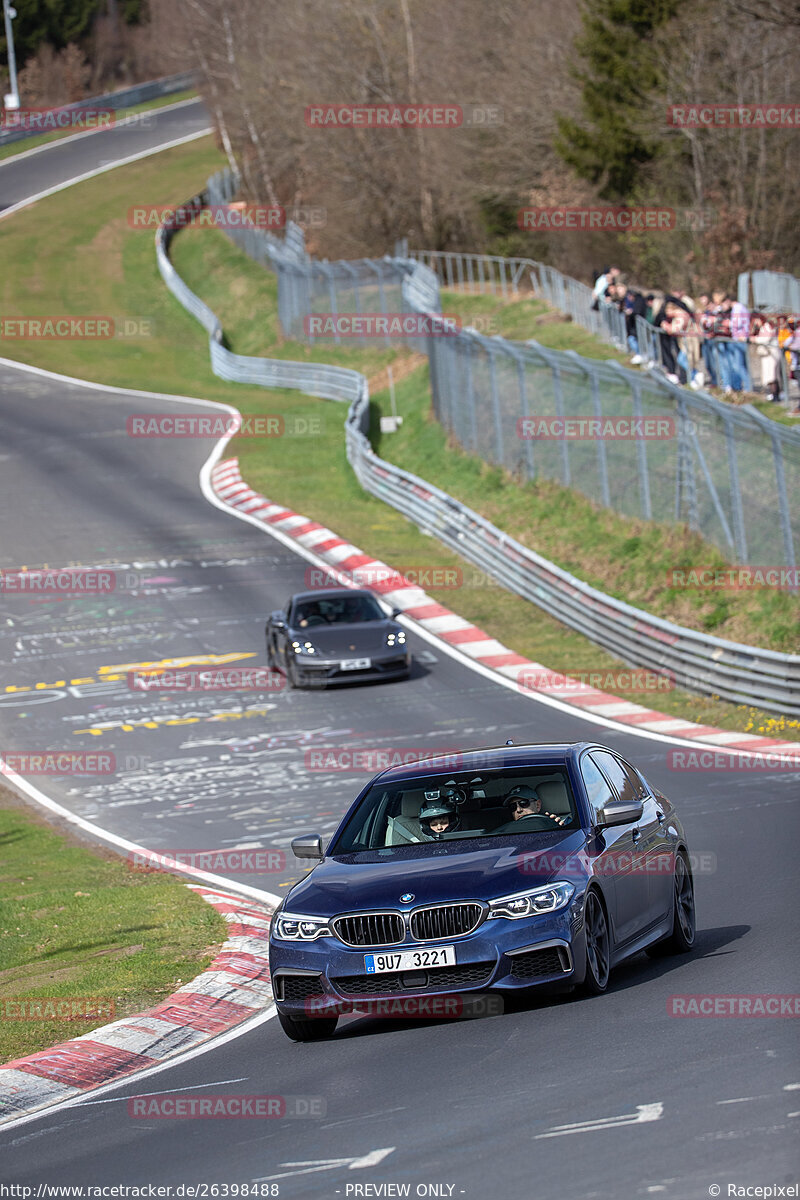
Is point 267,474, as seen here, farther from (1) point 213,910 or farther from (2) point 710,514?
(1) point 213,910

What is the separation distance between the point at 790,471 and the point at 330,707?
22.7 ft

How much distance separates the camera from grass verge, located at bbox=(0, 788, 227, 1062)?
33.9 ft

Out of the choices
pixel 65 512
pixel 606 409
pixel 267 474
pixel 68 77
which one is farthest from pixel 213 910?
pixel 68 77

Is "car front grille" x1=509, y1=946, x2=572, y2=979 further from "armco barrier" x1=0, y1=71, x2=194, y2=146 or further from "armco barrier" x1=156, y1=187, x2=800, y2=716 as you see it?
"armco barrier" x1=0, y1=71, x2=194, y2=146

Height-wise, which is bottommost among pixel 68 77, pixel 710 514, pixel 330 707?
Result: pixel 330 707

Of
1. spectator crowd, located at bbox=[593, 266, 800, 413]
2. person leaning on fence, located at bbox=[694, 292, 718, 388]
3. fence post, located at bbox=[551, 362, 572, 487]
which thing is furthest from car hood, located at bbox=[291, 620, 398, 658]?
person leaning on fence, located at bbox=[694, 292, 718, 388]

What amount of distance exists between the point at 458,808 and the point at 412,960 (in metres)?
1.42

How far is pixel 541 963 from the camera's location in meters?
8.44

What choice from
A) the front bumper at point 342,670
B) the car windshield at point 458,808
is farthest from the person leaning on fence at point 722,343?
the car windshield at point 458,808

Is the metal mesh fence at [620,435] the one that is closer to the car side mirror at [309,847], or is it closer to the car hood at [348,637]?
the car hood at [348,637]

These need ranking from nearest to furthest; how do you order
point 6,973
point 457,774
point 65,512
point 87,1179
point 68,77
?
point 87,1179 → point 457,774 → point 6,973 → point 65,512 → point 68,77

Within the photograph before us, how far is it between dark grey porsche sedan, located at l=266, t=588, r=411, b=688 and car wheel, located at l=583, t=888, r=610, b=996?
14.9m

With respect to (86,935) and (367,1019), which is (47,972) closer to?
(86,935)

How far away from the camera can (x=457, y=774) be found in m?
Result: 9.77
